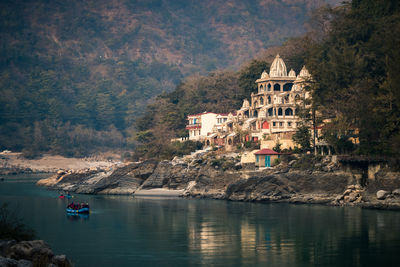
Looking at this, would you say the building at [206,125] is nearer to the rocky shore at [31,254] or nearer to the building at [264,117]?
the building at [264,117]

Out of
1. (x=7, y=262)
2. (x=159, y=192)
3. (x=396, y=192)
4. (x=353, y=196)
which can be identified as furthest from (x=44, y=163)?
(x=7, y=262)

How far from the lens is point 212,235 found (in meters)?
54.6

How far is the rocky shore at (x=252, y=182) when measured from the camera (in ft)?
232

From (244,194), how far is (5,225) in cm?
4424

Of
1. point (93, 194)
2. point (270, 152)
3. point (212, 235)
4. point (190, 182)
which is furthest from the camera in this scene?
point (93, 194)

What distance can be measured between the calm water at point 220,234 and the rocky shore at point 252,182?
134 inches

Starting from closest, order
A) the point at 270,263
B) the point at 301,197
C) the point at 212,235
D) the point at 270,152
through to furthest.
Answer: the point at 270,263, the point at 212,235, the point at 301,197, the point at 270,152

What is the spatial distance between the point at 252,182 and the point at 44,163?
382 ft

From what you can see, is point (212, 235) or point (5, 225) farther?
point (212, 235)

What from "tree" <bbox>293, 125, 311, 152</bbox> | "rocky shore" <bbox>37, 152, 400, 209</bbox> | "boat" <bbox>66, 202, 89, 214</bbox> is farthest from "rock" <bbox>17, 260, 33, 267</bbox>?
"tree" <bbox>293, 125, 311, 152</bbox>

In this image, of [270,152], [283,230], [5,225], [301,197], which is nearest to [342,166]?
[301,197]

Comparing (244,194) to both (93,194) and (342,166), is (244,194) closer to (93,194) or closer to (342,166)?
(342,166)

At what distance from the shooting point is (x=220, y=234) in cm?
5506

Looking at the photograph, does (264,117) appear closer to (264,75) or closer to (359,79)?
(264,75)
